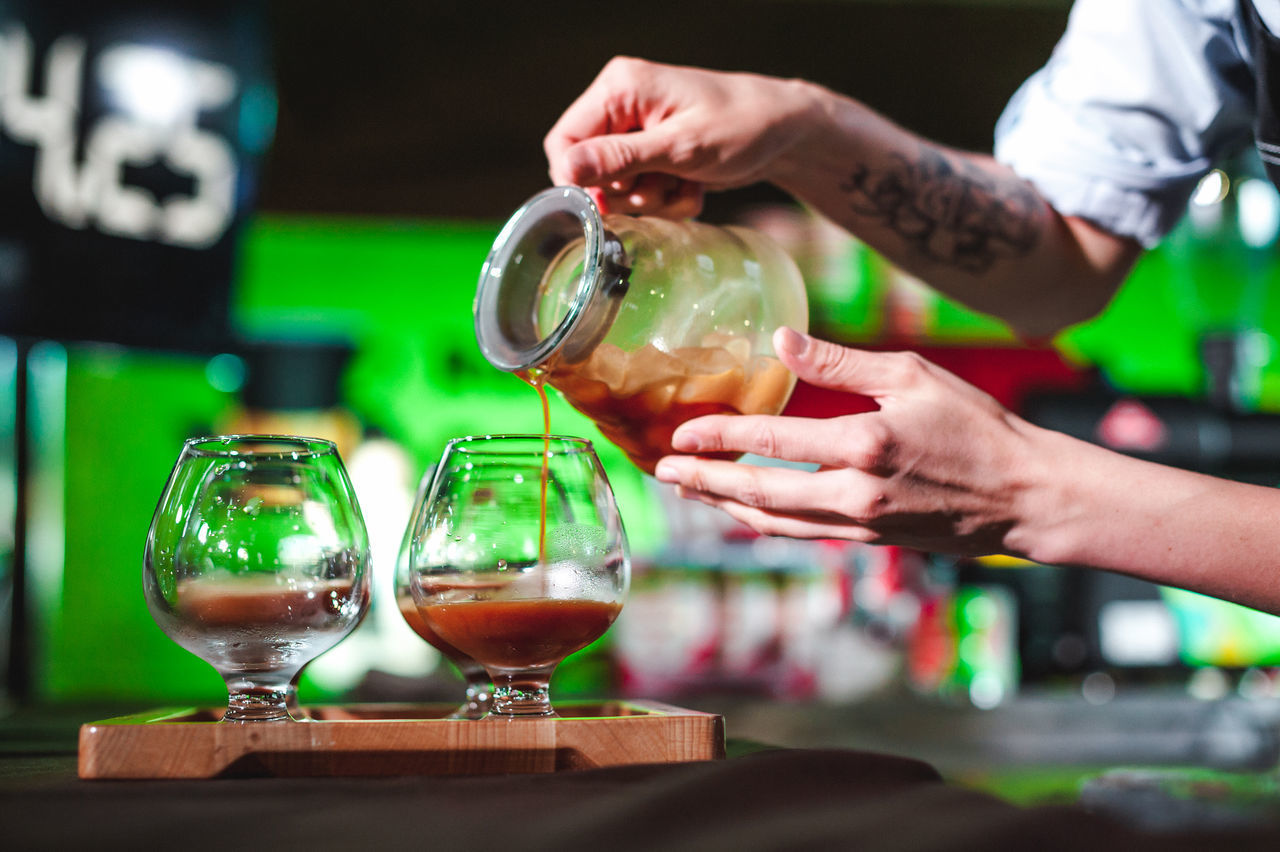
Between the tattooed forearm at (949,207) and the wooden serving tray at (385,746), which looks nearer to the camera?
the wooden serving tray at (385,746)

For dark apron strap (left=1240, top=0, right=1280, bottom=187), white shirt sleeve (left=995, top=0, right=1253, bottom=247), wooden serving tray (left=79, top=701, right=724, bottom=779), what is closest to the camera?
wooden serving tray (left=79, top=701, right=724, bottom=779)

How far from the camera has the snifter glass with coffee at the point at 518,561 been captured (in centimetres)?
78

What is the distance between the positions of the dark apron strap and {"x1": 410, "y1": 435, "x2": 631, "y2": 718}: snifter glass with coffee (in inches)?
32.2

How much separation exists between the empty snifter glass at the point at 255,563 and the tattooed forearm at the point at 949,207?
2.41 feet

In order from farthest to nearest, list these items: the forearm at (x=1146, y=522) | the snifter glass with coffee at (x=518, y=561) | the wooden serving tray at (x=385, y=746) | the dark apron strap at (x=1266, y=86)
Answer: the dark apron strap at (x=1266, y=86)
the forearm at (x=1146, y=522)
the snifter glass with coffee at (x=518, y=561)
the wooden serving tray at (x=385, y=746)

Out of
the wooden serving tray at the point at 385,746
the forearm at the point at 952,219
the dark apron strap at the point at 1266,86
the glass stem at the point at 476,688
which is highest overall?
the dark apron strap at the point at 1266,86

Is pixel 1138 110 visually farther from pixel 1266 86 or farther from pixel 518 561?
pixel 518 561

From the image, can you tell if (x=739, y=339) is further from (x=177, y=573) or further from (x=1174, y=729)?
(x=1174, y=729)

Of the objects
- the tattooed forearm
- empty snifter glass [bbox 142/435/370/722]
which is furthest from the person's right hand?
empty snifter glass [bbox 142/435/370/722]

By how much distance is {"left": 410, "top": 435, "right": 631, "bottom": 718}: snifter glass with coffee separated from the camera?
78cm

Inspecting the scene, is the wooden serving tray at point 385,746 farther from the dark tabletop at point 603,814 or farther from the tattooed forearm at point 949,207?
the tattooed forearm at point 949,207

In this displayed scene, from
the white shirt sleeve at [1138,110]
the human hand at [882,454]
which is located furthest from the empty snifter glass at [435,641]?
the white shirt sleeve at [1138,110]

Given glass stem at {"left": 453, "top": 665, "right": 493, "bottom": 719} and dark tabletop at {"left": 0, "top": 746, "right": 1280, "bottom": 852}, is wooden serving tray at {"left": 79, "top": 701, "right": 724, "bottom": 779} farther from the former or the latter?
glass stem at {"left": 453, "top": 665, "right": 493, "bottom": 719}

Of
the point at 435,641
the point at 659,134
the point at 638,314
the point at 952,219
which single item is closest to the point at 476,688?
Answer: the point at 435,641
